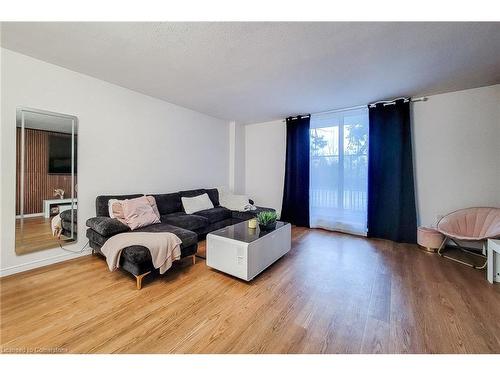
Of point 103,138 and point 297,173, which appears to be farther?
point 297,173

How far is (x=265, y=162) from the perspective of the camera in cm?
489

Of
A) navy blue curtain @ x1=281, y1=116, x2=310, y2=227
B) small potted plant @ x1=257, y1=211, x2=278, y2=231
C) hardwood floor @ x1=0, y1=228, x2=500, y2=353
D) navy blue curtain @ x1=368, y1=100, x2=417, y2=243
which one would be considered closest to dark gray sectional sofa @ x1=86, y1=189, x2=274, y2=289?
hardwood floor @ x1=0, y1=228, x2=500, y2=353

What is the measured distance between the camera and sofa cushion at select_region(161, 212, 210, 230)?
2859 millimetres

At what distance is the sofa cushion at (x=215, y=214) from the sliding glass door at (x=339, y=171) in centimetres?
178

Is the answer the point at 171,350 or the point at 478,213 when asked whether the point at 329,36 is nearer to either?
the point at 171,350

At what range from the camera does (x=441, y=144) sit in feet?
10.1

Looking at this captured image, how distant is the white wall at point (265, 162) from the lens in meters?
4.67

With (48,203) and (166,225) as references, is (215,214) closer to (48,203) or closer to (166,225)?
(166,225)

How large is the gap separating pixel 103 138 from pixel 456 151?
16.6 feet

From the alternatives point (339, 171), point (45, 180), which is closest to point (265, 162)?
point (339, 171)

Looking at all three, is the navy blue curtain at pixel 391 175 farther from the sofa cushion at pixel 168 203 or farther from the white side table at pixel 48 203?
the white side table at pixel 48 203
